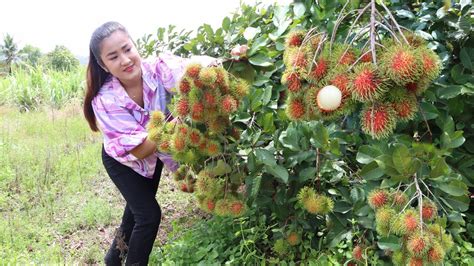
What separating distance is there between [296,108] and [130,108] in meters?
1.19

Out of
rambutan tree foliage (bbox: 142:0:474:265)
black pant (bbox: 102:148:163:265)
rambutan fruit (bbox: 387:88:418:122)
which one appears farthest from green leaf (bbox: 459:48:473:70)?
black pant (bbox: 102:148:163:265)

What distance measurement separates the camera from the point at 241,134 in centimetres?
173

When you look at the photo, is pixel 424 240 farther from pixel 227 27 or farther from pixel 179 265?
pixel 179 265

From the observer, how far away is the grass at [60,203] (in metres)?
2.82

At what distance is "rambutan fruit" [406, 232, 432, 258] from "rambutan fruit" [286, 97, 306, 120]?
35 cm

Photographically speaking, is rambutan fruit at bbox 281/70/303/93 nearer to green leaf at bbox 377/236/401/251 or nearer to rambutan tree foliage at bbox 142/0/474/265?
rambutan tree foliage at bbox 142/0/474/265

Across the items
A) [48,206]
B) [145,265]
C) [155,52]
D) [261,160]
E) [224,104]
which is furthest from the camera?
[48,206]

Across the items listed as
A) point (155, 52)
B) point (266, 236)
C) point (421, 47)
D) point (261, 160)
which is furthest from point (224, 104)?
point (155, 52)

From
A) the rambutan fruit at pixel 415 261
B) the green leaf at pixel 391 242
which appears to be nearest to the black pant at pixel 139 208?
the green leaf at pixel 391 242

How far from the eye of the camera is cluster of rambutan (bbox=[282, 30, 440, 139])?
0.87m

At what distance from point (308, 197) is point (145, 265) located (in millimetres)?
1043

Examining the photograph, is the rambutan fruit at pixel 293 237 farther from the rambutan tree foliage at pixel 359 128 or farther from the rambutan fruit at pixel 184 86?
the rambutan fruit at pixel 184 86

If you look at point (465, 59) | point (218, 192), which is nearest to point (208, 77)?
point (218, 192)

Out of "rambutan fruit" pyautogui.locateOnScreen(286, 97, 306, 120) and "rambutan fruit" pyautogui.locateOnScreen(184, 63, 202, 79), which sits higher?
"rambutan fruit" pyautogui.locateOnScreen(184, 63, 202, 79)
